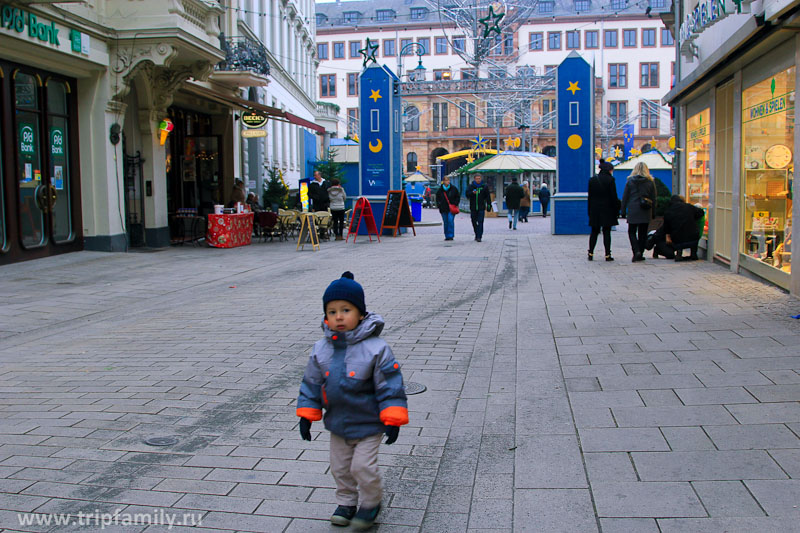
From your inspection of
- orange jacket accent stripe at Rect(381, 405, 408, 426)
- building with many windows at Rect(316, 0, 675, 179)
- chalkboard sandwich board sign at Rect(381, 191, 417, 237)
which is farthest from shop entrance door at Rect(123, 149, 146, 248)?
building with many windows at Rect(316, 0, 675, 179)

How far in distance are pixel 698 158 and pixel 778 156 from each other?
555 cm

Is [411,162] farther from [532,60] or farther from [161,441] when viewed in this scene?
[161,441]

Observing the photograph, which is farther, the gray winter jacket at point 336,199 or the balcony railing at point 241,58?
the balcony railing at point 241,58

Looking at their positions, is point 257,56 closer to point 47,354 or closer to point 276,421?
point 47,354

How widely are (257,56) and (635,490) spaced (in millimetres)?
20548

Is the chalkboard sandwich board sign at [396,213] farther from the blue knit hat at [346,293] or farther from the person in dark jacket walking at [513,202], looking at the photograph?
the blue knit hat at [346,293]

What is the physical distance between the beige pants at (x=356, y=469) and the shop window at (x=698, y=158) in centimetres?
1249

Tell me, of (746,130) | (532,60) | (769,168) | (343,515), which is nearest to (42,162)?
(746,130)

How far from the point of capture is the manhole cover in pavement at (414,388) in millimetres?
5750

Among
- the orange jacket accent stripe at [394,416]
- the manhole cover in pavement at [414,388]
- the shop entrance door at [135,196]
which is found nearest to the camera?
the orange jacket accent stripe at [394,416]

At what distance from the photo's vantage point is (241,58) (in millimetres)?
22031

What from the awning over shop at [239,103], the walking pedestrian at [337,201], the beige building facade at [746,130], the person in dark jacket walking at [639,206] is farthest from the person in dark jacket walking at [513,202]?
the person in dark jacket walking at [639,206]

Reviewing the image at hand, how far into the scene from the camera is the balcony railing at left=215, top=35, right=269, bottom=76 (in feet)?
72.0

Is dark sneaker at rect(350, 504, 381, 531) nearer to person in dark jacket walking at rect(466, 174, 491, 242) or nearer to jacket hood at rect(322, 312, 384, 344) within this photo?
jacket hood at rect(322, 312, 384, 344)
